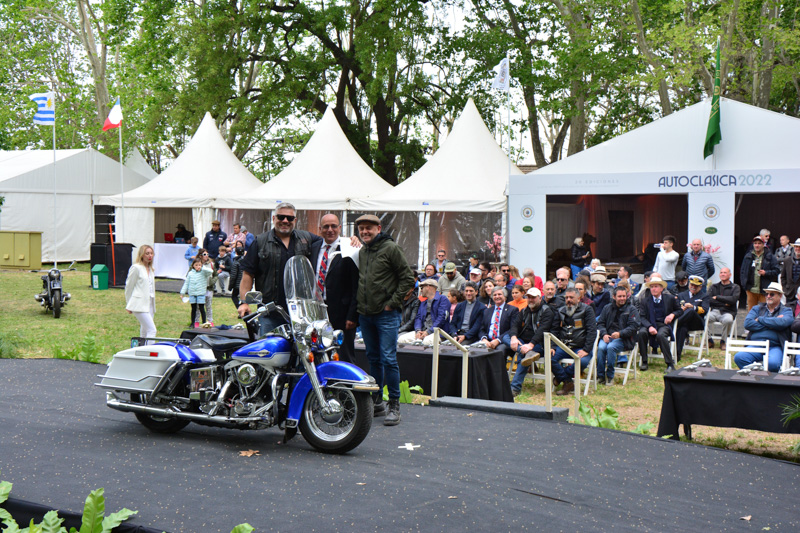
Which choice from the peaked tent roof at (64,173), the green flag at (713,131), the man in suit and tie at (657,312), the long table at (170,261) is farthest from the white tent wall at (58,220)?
the man in suit and tie at (657,312)

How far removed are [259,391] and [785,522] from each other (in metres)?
3.23

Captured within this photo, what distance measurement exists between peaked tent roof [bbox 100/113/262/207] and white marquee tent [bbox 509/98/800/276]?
29.9ft

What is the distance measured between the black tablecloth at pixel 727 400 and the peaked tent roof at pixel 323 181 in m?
13.9

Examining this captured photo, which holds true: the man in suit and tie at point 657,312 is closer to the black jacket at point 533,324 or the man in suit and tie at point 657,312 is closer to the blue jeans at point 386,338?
the black jacket at point 533,324

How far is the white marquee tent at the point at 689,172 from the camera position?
589 inches

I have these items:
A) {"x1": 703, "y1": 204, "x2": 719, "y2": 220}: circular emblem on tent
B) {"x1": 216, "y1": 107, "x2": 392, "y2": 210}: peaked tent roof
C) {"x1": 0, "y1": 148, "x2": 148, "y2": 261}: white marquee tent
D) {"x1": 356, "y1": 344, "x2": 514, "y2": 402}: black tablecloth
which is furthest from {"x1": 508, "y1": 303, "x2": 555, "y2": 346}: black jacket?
{"x1": 0, "y1": 148, "x2": 148, "y2": 261}: white marquee tent

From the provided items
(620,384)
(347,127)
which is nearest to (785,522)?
(620,384)

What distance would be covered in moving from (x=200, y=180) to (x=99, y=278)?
474cm

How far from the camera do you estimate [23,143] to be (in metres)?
39.3

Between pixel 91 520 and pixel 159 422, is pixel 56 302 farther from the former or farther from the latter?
pixel 91 520

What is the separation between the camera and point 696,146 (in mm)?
15586

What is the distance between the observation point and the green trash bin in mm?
19344

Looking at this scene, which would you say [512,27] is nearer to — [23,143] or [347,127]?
[347,127]

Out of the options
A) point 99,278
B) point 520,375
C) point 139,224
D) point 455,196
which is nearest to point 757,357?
→ point 520,375
